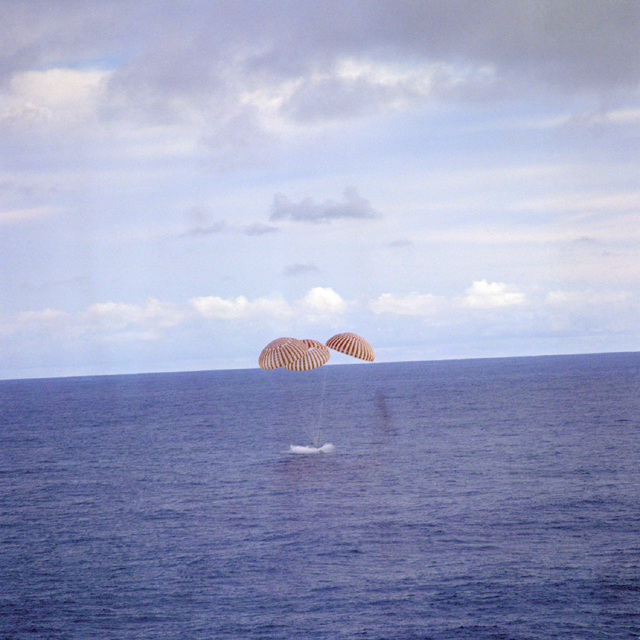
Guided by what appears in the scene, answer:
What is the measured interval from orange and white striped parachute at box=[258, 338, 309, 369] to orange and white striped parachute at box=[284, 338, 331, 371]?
1.06 ft

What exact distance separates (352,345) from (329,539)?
47.8 ft

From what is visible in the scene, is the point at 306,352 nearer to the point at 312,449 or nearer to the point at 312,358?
the point at 312,358

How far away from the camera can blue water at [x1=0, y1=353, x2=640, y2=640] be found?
112 ft

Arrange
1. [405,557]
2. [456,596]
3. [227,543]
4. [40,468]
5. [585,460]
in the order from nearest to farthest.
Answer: [456,596]
[405,557]
[227,543]
[585,460]
[40,468]

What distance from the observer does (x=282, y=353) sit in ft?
165

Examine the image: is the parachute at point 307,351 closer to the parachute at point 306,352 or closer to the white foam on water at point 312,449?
the parachute at point 306,352

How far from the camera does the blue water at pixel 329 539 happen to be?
112 ft

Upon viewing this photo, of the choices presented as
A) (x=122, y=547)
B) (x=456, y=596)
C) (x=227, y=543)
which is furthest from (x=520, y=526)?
(x=122, y=547)

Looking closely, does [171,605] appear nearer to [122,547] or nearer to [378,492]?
[122,547]

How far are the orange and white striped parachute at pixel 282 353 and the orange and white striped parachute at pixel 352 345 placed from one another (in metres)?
2.44

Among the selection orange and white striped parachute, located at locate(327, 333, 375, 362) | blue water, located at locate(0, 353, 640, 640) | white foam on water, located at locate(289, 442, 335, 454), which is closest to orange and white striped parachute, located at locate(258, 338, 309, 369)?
orange and white striped parachute, located at locate(327, 333, 375, 362)

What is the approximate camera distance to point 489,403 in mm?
154500

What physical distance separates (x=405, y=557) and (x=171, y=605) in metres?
15.2

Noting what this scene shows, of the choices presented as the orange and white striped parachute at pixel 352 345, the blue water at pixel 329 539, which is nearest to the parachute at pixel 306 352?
the orange and white striped parachute at pixel 352 345
